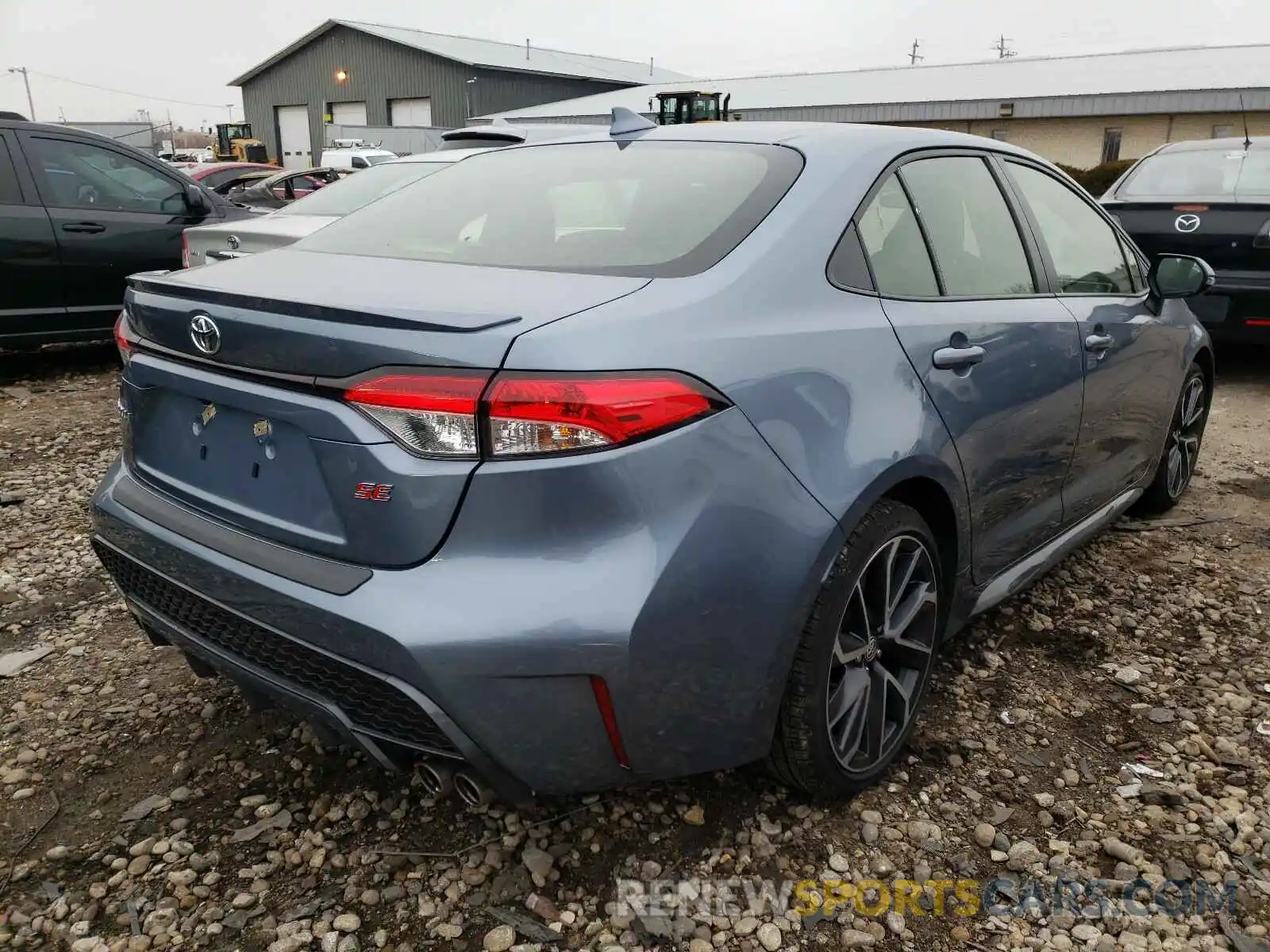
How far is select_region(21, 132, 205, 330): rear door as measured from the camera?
6430mm

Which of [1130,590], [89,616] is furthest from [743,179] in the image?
[89,616]

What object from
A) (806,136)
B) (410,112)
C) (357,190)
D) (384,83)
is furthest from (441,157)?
(384,83)

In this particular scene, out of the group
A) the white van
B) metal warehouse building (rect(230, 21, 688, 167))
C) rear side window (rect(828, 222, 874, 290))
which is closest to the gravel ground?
rear side window (rect(828, 222, 874, 290))

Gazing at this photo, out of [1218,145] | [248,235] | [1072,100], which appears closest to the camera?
[248,235]

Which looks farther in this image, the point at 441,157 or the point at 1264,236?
the point at 1264,236

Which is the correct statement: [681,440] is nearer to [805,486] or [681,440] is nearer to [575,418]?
[575,418]

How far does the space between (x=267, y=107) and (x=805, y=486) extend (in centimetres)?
5483

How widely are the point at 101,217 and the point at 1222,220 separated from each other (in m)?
7.23

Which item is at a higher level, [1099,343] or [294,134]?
[294,134]

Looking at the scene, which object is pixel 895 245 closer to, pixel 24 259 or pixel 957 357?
pixel 957 357

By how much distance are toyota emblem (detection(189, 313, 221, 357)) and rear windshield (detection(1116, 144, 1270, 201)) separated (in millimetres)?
6361

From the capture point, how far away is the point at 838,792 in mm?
2236

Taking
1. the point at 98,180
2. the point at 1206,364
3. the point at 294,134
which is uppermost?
the point at 294,134

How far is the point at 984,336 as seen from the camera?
2482 millimetres
